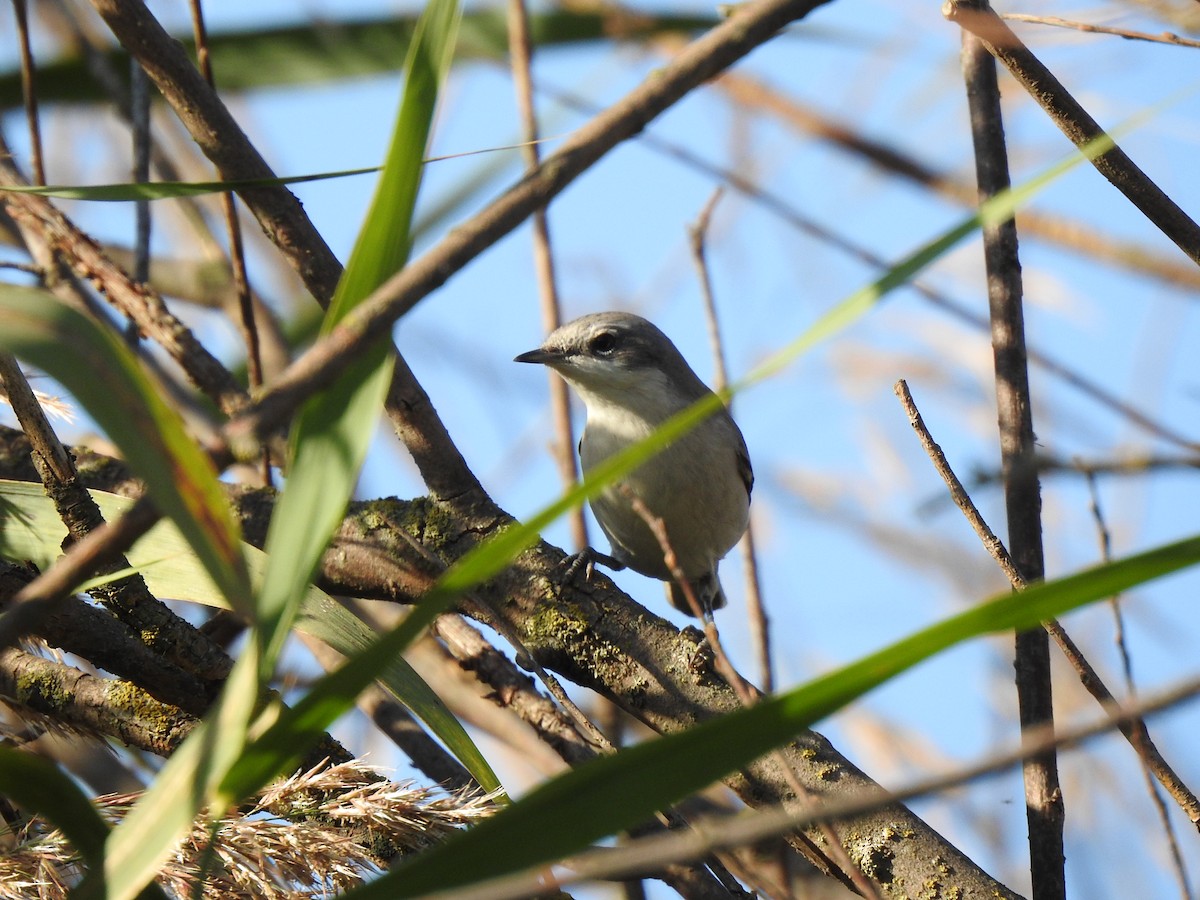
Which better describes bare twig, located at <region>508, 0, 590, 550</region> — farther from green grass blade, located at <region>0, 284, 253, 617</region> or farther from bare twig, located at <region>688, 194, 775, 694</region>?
green grass blade, located at <region>0, 284, 253, 617</region>

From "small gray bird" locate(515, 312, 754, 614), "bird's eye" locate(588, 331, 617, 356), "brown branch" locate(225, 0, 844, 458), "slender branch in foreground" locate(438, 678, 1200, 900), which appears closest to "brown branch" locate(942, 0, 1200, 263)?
"brown branch" locate(225, 0, 844, 458)

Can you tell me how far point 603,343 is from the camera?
15.4ft

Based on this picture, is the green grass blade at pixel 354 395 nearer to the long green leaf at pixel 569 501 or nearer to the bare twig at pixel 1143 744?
the long green leaf at pixel 569 501

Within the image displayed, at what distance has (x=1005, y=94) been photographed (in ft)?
17.3

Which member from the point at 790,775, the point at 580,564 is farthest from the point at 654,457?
the point at 790,775

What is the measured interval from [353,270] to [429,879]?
0.65 meters

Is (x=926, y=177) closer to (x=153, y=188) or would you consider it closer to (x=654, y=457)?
(x=654, y=457)

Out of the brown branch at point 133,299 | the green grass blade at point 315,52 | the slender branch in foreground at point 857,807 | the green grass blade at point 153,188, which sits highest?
the green grass blade at point 315,52

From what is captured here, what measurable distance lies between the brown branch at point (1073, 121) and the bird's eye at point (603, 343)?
8.79ft

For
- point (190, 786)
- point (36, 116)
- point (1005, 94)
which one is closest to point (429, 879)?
point (190, 786)

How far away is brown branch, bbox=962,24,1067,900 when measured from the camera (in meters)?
2.11

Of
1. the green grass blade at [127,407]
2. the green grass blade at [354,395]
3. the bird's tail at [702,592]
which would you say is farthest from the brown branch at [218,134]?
the bird's tail at [702,592]

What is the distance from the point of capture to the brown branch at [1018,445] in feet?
6.93

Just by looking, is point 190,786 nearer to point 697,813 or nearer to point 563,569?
point 563,569
